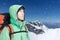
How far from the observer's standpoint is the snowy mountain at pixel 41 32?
3.21 meters

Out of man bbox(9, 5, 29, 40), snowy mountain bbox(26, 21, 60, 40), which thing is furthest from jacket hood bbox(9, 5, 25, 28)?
snowy mountain bbox(26, 21, 60, 40)

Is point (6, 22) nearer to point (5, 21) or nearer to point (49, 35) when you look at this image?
point (5, 21)

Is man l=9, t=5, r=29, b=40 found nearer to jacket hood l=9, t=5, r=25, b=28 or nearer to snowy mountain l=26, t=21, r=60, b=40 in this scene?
jacket hood l=9, t=5, r=25, b=28

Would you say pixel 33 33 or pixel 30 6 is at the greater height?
pixel 30 6

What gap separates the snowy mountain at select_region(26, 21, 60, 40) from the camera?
126 inches

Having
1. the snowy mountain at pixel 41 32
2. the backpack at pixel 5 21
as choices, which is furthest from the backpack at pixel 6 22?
the snowy mountain at pixel 41 32

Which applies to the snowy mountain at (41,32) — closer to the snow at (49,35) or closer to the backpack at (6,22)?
the snow at (49,35)

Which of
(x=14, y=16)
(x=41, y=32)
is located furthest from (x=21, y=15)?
(x=41, y=32)

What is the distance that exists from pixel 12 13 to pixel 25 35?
20cm

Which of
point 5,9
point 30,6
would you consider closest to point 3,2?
point 5,9

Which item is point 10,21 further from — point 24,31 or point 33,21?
point 33,21

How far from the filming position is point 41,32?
10.7 ft

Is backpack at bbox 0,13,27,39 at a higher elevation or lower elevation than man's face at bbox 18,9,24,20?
lower

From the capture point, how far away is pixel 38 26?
3.25m
